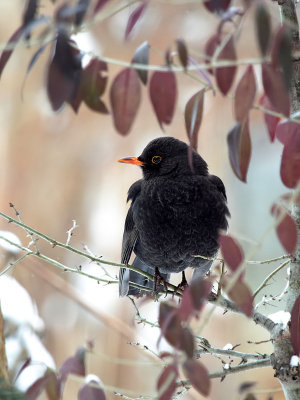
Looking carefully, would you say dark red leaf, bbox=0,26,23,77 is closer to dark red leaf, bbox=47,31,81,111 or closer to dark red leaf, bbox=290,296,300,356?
dark red leaf, bbox=47,31,81,111

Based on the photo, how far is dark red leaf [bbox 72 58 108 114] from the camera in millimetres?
1117

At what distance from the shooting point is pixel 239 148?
1.12 metres

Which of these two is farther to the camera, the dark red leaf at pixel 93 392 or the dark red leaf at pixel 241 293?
the dark red leaf at pixel 93 392

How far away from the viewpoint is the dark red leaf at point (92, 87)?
112cm

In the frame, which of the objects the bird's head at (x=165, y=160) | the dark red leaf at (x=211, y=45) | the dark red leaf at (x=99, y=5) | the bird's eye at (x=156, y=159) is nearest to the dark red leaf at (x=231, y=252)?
the dark red leaf at (x=211, y=45)

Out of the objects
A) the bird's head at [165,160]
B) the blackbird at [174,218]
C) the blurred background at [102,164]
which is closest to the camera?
the blackbird at [174,218]

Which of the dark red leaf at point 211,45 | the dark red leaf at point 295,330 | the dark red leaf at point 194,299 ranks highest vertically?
the dark red leaf at point 211,45

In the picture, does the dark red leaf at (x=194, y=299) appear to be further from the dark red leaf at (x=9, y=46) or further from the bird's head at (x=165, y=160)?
the bird's head at (x=165, y=160)

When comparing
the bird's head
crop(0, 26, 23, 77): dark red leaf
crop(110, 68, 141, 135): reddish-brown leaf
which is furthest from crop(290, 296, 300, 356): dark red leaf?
the bird's head

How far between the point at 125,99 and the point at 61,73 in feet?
0.51

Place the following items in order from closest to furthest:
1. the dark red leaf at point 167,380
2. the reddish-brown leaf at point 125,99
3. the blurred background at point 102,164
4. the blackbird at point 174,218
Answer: the dark red leaf at point 167,380, the reddish-brown leaf at point 125,99, the blackbird at point 174,218, the blurred background at point 102,164

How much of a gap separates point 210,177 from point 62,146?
3614 millimetres

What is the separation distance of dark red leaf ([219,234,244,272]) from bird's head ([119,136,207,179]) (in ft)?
4.91

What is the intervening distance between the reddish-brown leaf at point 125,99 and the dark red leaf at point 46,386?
1.79 feet
